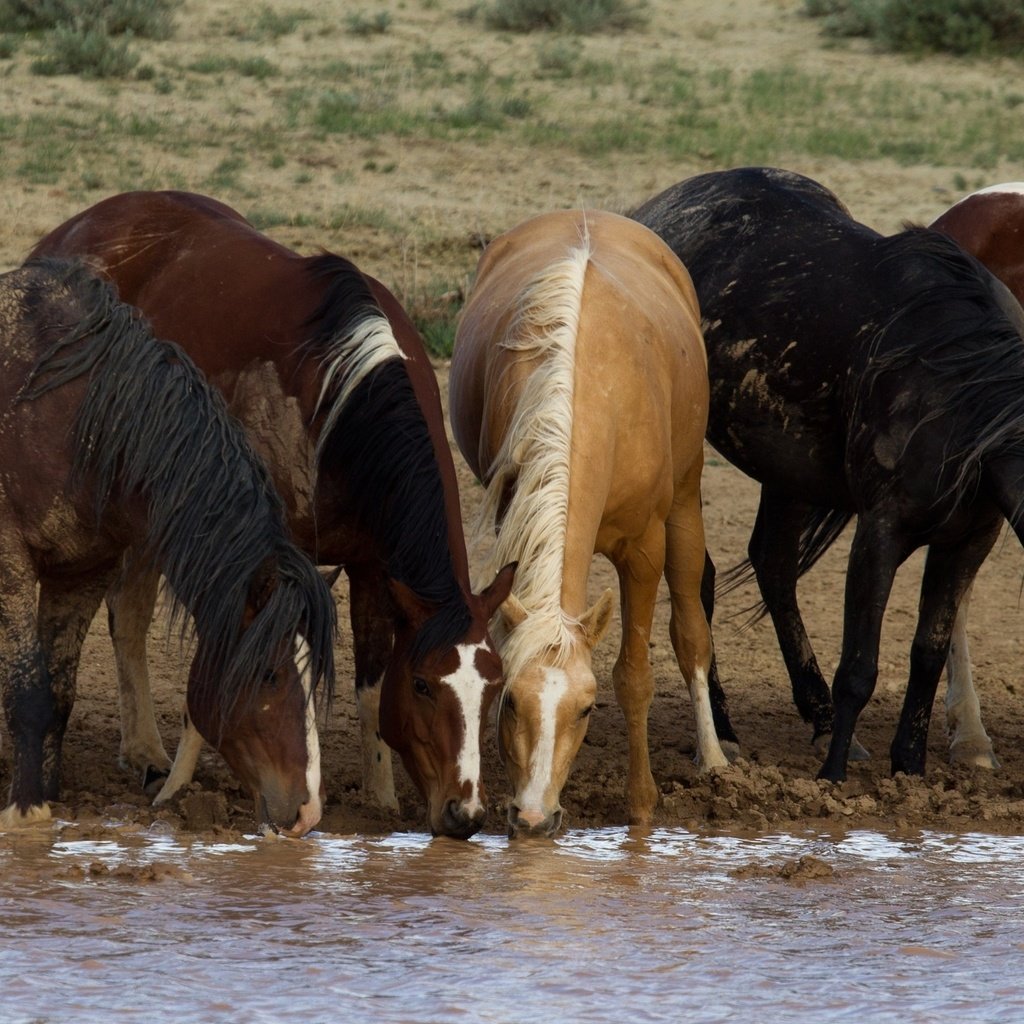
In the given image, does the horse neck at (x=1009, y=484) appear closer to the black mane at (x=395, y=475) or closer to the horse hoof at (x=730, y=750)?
the horse hoof at (x=730, y=750)

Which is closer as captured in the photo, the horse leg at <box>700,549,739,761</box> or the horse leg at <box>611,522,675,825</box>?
the horse leg at <box>611,522,675,825</box>

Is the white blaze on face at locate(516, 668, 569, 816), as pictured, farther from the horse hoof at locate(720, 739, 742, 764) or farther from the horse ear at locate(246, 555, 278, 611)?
the horse hoof at locate(720, 739, 742, 764)

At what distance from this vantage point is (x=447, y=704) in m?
4.71

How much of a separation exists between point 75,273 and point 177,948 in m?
2.16

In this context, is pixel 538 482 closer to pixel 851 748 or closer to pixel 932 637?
pixel 932 637

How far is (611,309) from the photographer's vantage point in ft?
18.6

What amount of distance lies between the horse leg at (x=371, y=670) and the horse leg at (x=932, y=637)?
6.09 feet

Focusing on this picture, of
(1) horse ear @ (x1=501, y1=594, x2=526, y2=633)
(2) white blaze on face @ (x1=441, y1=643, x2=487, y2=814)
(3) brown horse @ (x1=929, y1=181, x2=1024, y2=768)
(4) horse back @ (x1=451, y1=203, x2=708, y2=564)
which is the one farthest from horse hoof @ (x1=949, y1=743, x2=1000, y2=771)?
(2) white blaze on face @ (x1=441, y1=643, x2=487, y2=814)

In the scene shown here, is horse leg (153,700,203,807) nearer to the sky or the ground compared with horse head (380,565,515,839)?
nearer to the ground

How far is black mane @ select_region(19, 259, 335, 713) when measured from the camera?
448 centimetres

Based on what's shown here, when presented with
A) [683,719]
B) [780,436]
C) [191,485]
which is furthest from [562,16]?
[191,485]

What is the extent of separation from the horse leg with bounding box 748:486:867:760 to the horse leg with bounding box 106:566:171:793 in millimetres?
2564

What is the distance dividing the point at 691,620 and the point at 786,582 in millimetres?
1186

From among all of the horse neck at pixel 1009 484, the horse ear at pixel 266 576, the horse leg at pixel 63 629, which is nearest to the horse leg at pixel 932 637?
the horse neck at pixel 1009 484
